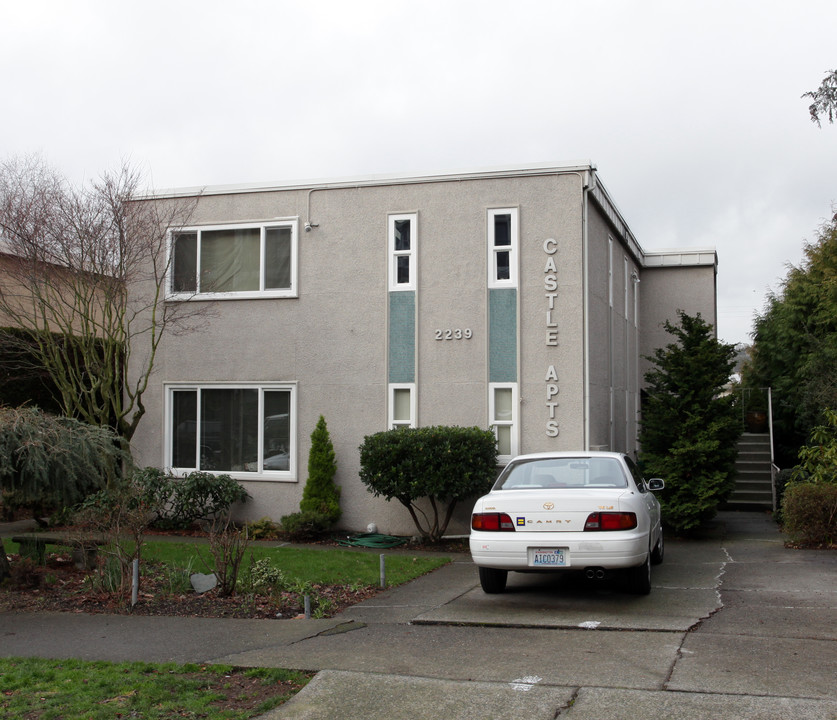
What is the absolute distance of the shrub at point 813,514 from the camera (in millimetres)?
12469

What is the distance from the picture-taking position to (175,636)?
7.70 m

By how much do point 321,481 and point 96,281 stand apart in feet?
15.4

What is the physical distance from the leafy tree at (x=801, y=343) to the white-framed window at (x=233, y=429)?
10921 millimetres

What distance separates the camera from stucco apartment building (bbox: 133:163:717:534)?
13781 mm

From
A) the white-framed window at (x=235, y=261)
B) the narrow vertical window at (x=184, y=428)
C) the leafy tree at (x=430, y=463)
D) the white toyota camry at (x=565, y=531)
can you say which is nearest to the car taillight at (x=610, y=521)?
the white toyota camry at (x=565, y=531)

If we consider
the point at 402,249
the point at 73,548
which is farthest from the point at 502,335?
the point at 73,548

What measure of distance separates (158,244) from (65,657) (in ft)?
29.4

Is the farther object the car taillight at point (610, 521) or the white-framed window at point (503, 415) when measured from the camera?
the white-framed window at point (503, 415)

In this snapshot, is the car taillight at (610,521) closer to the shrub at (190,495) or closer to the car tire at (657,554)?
the car tire at (657,554)

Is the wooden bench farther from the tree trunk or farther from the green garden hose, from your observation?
the green garden hose

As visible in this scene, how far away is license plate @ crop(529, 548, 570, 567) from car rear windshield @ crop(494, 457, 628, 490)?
0.90 m

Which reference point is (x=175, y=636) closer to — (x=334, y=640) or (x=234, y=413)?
(x=334, y=640)

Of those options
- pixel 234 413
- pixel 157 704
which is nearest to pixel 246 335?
pixel 234 413

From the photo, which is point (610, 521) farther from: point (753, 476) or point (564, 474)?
point (753, 476)
